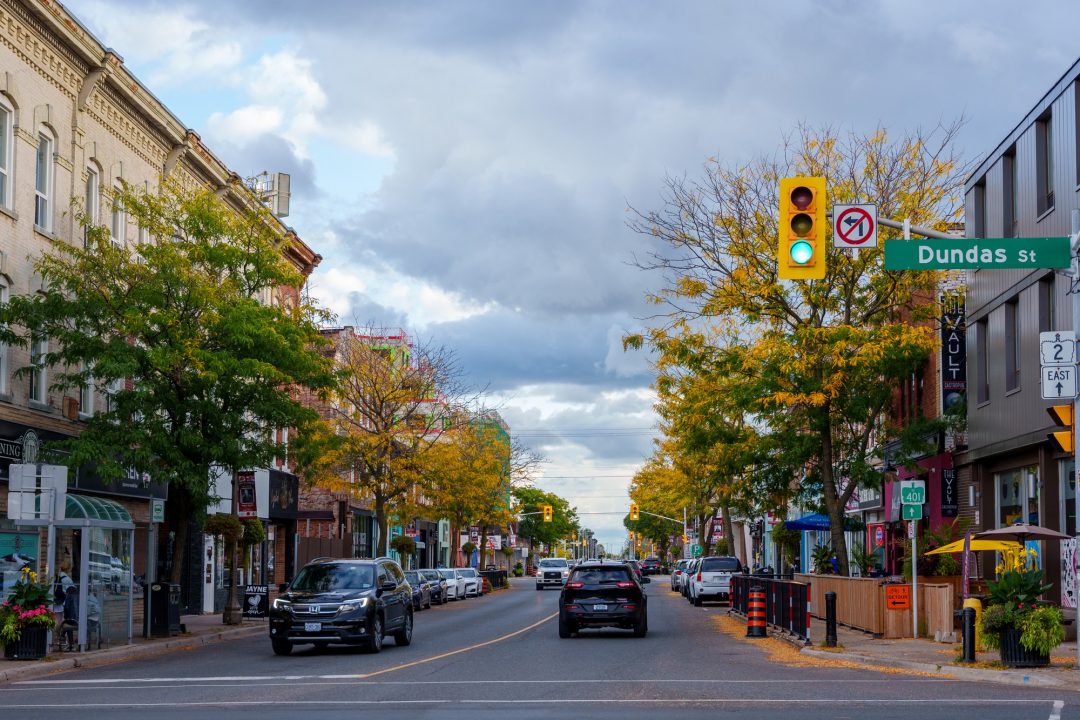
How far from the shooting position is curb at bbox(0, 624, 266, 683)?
20.4 meters

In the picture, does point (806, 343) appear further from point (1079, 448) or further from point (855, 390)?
point (1079, 448)

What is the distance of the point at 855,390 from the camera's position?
34625 millimetres

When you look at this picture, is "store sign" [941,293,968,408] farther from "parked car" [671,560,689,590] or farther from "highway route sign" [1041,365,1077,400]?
"parked car" [671,560,689,590]

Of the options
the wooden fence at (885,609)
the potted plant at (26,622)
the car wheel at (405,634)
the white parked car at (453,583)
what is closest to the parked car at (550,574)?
the white parked car at (453,583)

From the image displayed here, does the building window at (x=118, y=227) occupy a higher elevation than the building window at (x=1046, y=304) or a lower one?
higher

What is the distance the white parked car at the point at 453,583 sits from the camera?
191ft

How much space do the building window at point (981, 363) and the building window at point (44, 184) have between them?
21735 millimetres

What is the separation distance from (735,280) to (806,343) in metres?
2.30

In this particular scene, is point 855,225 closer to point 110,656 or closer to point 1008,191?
point 1008,191

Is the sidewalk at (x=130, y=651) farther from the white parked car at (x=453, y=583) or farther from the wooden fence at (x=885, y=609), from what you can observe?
the white parked car at (x=453, y=583)

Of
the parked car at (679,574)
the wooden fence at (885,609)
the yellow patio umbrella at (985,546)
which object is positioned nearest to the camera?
the wooden fence at (885,609)

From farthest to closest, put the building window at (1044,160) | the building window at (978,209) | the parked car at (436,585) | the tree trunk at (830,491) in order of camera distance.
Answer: the parked car at (436,585) → the tree trunk at (830,491) → the building window at (978,209) → the building window at (1044,160)

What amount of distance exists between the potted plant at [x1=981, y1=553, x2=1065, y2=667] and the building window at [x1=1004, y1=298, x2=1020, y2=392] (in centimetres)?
1078

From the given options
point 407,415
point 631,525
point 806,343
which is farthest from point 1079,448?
point 631,525
